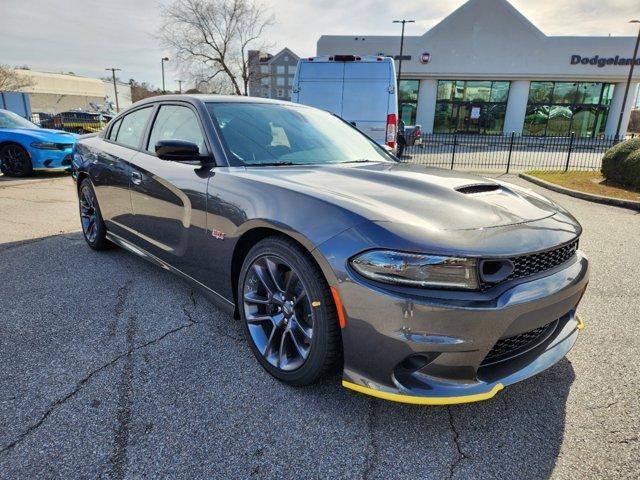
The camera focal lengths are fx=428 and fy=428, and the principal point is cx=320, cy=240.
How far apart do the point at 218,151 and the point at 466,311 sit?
1.83 m

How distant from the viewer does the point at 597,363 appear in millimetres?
2646

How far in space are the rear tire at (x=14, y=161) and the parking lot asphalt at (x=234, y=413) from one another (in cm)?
767

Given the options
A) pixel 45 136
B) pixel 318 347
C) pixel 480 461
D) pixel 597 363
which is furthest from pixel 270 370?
pixel 45 136

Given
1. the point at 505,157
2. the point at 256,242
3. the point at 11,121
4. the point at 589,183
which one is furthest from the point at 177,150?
the point at 505,157

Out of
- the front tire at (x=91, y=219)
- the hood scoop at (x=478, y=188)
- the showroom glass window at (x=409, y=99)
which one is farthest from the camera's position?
the showroom glass window at (x=409, y=99)

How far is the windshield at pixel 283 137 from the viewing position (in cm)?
286

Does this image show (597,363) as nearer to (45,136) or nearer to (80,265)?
(80,265)

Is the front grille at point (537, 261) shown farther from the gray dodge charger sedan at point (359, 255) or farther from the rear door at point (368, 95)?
the rear door at point (368, 95)

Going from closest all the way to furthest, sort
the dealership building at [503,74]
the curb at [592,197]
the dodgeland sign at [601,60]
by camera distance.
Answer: the curb at [592,197], the dodgeland sign at [601,60], the dealership building at [503,74]

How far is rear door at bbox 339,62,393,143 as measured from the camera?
8.20 meters

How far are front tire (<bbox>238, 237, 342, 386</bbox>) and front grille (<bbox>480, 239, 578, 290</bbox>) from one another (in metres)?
0.73

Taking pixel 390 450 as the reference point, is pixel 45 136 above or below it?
above

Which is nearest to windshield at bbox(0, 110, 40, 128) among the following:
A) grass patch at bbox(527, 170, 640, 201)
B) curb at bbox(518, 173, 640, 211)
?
curb at bbox(518, 173, 640, 211)

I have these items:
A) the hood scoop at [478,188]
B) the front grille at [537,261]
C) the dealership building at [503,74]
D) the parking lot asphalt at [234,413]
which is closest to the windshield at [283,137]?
the hood scoop at [478,188]
